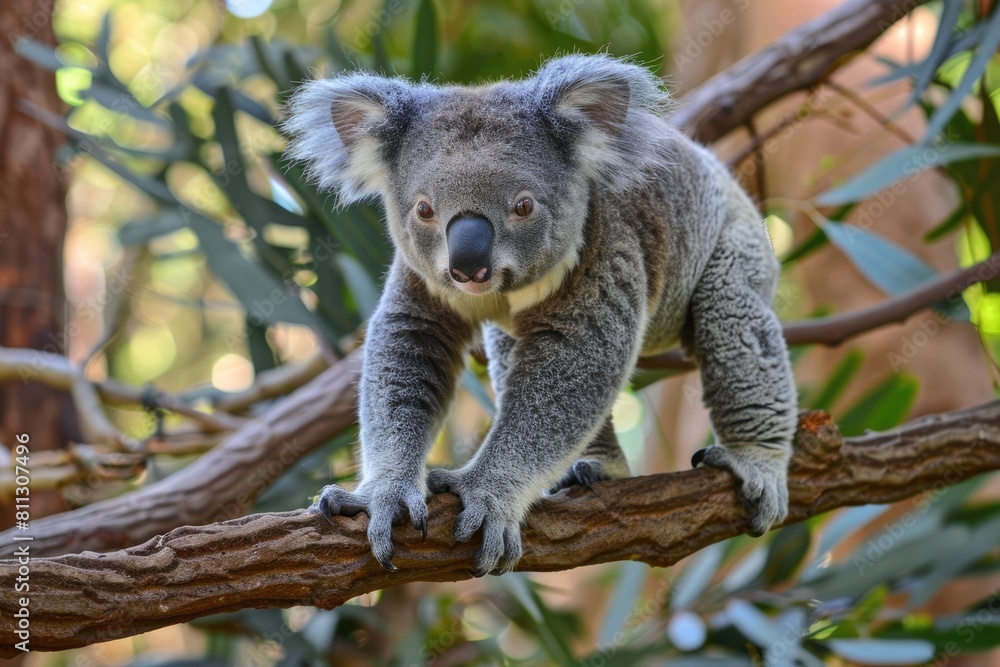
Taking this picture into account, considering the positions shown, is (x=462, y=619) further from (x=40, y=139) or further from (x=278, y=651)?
(x=40, y=139)

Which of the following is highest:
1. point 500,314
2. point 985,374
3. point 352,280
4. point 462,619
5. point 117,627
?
point 500,314

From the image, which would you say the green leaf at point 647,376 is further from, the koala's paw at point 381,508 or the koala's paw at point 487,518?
the koala's paw at point 381,508

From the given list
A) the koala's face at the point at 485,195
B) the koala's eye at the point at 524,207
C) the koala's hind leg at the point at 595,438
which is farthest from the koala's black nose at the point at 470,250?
the koala's hind leg at the point at 595,438

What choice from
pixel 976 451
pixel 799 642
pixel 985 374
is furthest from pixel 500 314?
pixel 985 374

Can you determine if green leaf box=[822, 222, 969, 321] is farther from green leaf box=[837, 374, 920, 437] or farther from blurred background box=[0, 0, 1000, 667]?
green leaf box=[837, 374, 920, 437]

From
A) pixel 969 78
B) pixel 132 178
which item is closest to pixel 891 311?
pixel 969 78

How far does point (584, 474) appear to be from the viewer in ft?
8.92

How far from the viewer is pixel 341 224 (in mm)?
3844

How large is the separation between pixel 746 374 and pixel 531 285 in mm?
866

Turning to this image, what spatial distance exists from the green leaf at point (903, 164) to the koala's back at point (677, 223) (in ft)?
2.99

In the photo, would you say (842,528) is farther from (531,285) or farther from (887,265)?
(531,285)

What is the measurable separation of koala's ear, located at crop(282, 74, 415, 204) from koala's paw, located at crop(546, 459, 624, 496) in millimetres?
1061

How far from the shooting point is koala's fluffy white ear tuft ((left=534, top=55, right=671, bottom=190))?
2467 mm

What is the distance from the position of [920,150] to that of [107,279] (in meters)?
4.30
